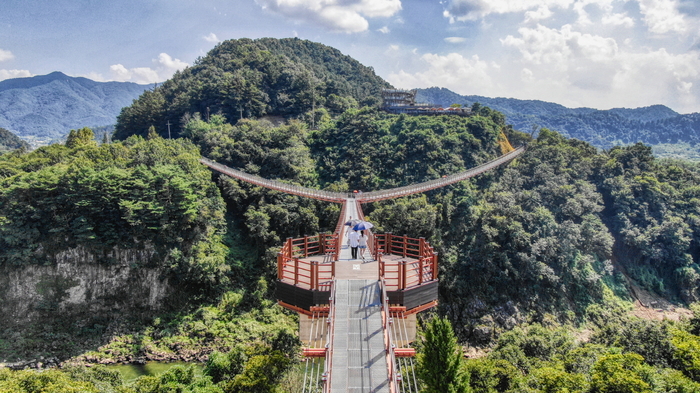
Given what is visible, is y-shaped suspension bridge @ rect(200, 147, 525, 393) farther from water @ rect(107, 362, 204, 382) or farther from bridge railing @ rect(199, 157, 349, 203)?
bridge railing @ rect(199, 157, 349, 203)

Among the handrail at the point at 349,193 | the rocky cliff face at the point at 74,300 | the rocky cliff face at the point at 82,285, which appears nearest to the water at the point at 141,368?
the rocky cliff face at the point at 74,300

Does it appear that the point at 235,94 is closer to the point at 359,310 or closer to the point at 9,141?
the point at 359,310

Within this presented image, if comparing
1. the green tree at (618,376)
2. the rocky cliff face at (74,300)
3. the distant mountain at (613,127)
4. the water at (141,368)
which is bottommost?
the water at (141,368)

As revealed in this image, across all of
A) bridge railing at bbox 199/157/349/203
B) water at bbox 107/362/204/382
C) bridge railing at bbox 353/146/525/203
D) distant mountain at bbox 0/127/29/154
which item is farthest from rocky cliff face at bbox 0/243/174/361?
distant mountain at bbox 0/127/29/154

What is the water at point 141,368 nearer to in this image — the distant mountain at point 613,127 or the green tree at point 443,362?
the green tree at point 443,362

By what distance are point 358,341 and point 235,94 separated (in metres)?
40.6

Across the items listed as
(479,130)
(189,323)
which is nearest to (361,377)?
(189,323)

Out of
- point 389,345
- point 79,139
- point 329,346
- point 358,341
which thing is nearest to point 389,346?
point 389,345

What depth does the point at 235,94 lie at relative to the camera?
43062mm

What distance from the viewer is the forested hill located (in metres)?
43.7

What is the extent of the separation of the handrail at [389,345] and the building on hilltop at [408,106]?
34951mm

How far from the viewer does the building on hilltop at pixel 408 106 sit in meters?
40.1

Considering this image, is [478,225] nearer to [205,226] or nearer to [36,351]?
[205,226]

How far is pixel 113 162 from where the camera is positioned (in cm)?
2469
